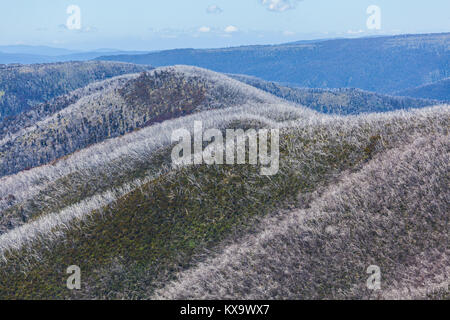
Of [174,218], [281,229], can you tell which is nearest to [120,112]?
[174,218]

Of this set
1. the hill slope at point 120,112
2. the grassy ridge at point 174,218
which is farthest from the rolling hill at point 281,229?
the hill slope at point 120,112

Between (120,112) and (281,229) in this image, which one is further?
(120,112)

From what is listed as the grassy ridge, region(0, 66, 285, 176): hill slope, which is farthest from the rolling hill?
region(0, 66, 285, 176): hill slope

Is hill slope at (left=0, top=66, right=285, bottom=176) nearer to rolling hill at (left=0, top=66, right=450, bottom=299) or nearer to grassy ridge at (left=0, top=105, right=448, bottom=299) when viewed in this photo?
grassy ridge at (left=0, top=105, right=448, bottom=299)

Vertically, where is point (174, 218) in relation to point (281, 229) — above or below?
below

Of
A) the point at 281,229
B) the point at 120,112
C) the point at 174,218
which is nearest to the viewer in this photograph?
the point at 281,229

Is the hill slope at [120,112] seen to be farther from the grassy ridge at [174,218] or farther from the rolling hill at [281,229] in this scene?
the rolling hill at [281,229]

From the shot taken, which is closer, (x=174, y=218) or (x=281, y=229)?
(x=281, y=229)

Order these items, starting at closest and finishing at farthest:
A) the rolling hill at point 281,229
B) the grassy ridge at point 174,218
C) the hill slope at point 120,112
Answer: the rolling hill at point 281,229 < the grassy ridge at point 174,218 < the hill slope at point 120,112

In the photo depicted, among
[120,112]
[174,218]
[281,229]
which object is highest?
[120,112]

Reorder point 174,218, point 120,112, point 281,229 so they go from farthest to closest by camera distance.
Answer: point 120,112 < point 174,218 < point 281,229

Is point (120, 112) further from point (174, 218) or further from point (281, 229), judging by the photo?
point (281, 229)
